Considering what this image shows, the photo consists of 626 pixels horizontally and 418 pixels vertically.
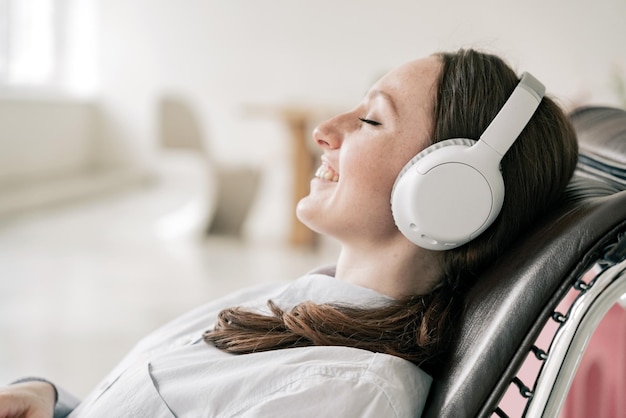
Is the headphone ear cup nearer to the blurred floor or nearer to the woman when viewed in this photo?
the woman

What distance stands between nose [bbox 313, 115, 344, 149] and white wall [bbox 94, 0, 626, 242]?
4.70 metres

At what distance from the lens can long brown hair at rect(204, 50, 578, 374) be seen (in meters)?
0.96

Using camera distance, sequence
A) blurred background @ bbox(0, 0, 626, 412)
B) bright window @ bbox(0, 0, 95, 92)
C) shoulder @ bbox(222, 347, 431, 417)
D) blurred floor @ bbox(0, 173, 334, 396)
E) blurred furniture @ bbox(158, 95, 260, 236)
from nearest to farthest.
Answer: shoulder @ bbox(222, 347, 431, 417), blurred floor @ bbox(0, 173, 334, 396), blurred background @ bbox(0, 0, 626, 412), blurred furniture @ bbox(158, 95, 260, 236), bright window @ bbox(0, 0, 95, 92)

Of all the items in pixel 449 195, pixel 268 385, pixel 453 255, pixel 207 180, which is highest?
pixel 449 195

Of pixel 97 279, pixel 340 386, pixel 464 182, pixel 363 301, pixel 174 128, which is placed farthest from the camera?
pixel 174 128

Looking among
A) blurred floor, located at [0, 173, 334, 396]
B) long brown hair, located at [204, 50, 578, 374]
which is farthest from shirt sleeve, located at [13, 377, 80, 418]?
blurred floor, located at [0, 173, 334, 396]

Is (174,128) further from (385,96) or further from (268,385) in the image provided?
(268,385)

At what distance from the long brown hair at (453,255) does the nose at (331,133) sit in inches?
6.2

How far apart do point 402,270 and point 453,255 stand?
8 cm

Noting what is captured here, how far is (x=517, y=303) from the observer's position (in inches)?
33.6

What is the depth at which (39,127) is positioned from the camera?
22.8 ft

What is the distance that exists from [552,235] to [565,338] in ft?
0.47

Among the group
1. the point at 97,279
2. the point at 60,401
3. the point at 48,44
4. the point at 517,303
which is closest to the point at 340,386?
the point at 517,303

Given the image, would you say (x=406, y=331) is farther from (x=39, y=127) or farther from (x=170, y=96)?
(x=39, y=127)
